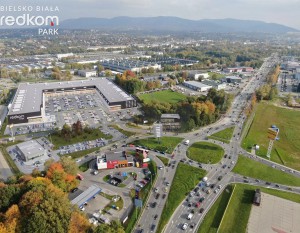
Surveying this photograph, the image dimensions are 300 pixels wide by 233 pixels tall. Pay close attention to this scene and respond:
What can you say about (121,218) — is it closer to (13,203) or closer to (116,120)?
(13,203)

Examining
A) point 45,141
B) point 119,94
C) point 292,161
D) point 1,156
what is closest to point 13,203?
point 1,156

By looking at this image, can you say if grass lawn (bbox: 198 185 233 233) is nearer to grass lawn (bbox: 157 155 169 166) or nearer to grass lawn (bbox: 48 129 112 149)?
grass lawn (bbox: 157 155 169 166)

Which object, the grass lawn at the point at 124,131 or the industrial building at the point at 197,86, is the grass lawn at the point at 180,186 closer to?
the grass lawn at the point at 124,131

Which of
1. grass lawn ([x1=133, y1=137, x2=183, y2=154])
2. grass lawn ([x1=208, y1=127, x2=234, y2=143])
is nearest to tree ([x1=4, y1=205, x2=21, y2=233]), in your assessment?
grass lawn ([x1=133, y1=137, x2=183, y2=154])

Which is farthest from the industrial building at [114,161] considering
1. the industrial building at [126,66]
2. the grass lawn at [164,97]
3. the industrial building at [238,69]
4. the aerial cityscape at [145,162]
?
the industrial building at [238,69]

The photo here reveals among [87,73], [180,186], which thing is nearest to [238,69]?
[87,73]
